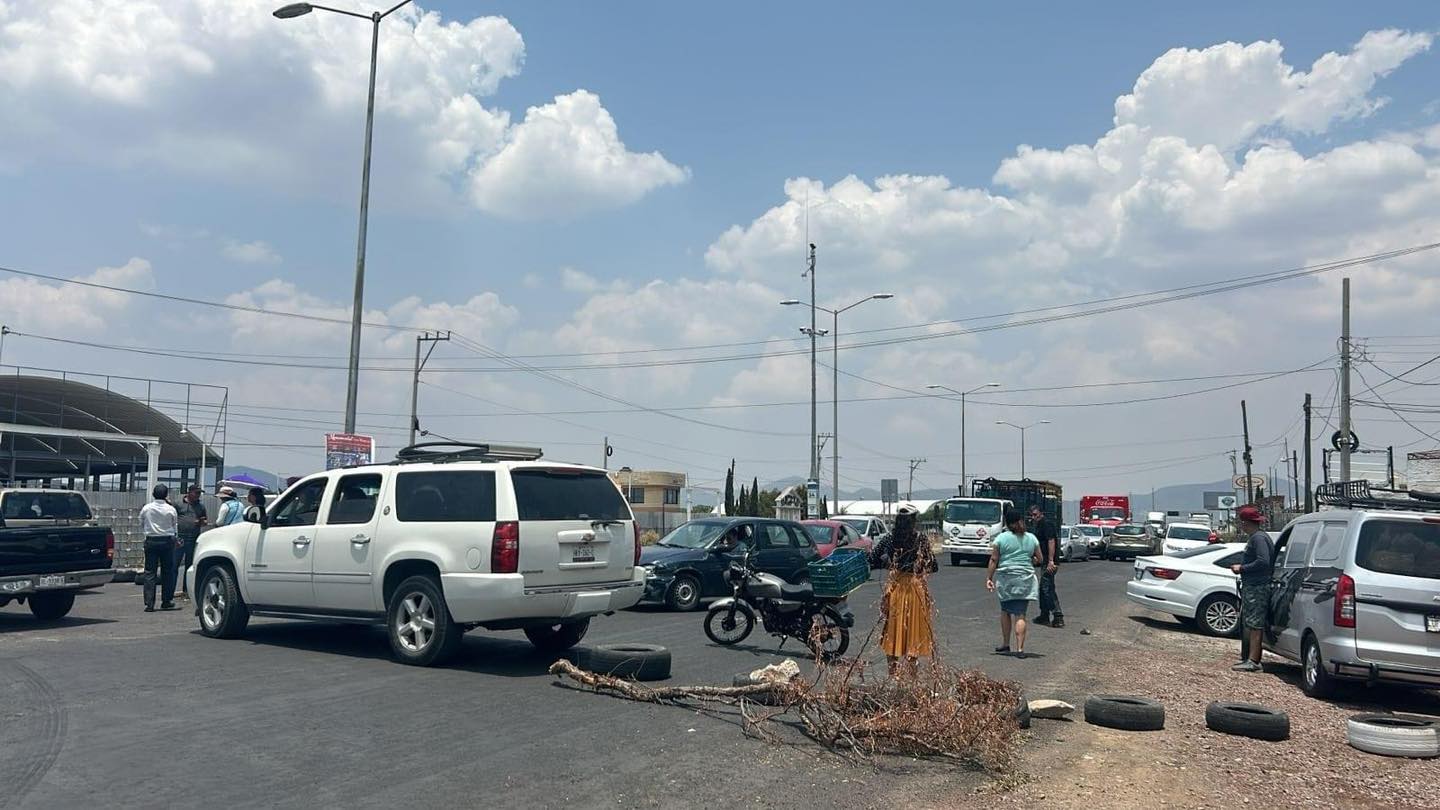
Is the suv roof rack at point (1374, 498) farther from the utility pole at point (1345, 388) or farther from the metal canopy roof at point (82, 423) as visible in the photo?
the metal canopy roof at point (82, 423)

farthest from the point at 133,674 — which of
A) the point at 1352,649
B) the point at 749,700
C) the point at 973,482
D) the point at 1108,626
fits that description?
the point at 973,482

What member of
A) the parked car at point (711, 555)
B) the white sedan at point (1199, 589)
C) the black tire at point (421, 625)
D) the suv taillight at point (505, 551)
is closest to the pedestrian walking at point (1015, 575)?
the parked car at point (711, 555)

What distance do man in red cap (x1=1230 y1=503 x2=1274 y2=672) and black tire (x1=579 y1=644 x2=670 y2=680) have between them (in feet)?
21.3

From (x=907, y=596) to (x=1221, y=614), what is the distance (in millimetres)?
9055

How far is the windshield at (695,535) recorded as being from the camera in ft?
60.6

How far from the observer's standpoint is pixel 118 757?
6781mm

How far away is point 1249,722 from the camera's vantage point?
8.46m

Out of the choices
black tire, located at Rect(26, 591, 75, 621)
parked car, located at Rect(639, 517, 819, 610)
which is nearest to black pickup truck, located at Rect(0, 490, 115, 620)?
black tire, located at Rect(26, 591, 75, 621)

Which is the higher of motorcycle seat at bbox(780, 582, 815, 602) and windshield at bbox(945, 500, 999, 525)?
windshield at bbox(945, 500, 999, 525)

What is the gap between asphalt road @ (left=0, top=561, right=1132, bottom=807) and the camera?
20.2ft

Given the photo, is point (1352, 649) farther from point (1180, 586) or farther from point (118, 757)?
point (118, 757)

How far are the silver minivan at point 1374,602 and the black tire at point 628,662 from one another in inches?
233

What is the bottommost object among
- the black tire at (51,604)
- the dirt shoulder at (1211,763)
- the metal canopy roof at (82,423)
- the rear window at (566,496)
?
the dirt shoulder at (1211,763)

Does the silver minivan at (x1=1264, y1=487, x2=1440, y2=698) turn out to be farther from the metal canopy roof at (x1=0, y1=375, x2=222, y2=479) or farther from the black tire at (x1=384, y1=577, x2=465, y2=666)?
the metal canopy roof at (x1=0, y1=375, x2=222, y2=479)
